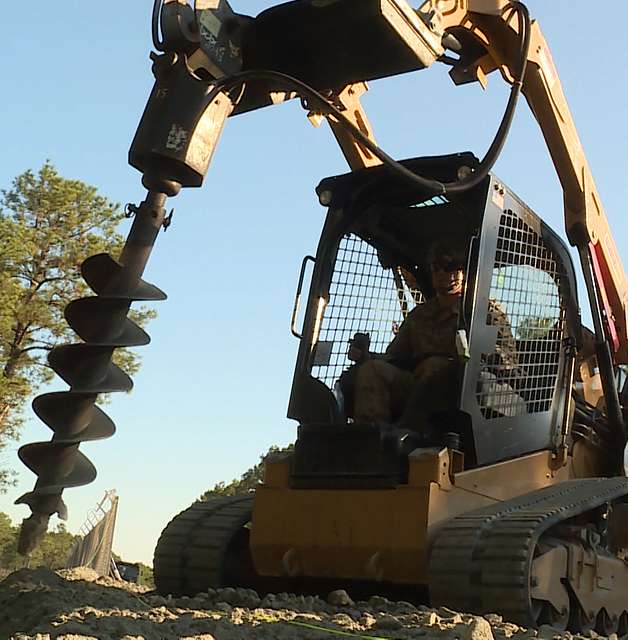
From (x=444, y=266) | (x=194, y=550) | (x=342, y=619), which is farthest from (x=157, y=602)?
(x=444, y=266)

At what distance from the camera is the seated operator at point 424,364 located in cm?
547

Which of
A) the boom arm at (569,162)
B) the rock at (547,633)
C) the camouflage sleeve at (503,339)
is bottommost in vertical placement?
the rock at (547,633)

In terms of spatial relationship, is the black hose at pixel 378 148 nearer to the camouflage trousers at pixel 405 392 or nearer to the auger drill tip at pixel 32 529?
the camouflage trousers at pixel 405 392

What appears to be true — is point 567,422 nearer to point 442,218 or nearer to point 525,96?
point 442,218

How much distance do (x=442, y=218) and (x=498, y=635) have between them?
347 centimetres

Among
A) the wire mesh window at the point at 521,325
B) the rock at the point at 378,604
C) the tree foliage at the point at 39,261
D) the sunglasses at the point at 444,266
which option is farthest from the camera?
the tree foliage at the point at 39,261

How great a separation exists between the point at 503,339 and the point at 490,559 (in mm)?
1702

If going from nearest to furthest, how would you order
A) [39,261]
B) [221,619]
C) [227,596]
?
[221,619]
[227,596]
[39,261]

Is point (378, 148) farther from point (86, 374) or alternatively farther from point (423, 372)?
point (86, 374)

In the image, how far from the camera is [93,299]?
3719mm

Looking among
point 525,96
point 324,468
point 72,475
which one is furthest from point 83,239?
point 72,475

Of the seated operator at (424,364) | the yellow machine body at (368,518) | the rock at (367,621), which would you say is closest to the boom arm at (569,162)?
the seated operator at (424,364)

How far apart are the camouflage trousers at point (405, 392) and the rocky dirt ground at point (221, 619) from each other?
1.21 m

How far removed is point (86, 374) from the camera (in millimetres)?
3646
